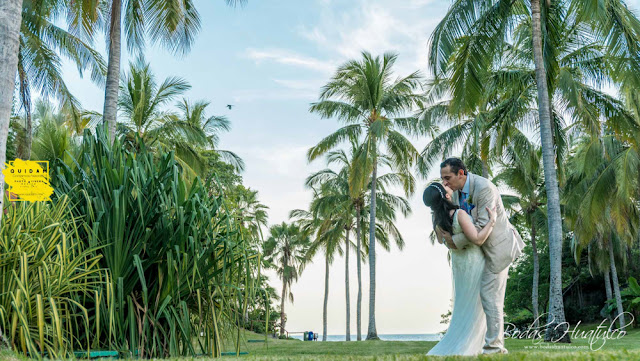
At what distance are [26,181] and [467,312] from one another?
4.17 metres

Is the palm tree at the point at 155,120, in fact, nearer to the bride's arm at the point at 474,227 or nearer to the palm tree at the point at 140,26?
the palm tree at the point at 140,26

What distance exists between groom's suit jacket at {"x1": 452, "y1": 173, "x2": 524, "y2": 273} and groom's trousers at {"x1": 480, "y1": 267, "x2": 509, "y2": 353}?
2.9 inches

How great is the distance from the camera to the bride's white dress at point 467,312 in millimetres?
4816

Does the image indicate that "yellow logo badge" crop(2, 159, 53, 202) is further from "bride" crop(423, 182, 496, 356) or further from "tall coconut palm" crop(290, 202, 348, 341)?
"tall coconut palm" crop(290, 202, 348, 341)

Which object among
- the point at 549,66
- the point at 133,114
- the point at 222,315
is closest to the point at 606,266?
the point at 549,66

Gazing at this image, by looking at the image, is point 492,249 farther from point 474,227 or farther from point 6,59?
point 6,59

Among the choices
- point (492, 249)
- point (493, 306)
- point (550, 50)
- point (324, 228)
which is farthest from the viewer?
point (324, 228)

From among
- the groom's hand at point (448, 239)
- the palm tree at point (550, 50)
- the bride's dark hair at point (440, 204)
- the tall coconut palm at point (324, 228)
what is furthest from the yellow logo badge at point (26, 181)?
the tall coconut palm at point (324, 228)

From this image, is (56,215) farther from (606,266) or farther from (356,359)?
(606,266)

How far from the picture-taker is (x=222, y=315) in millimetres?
6062

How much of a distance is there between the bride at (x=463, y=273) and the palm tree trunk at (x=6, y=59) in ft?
11.4

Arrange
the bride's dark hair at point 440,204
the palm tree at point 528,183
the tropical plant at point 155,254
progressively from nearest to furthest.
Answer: the bride's dark hair at point 440,204 < the tropical plant at point 155,254 < the palm tree at point 528,183

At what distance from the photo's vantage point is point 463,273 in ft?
16.1

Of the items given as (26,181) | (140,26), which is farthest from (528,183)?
(26,181)
